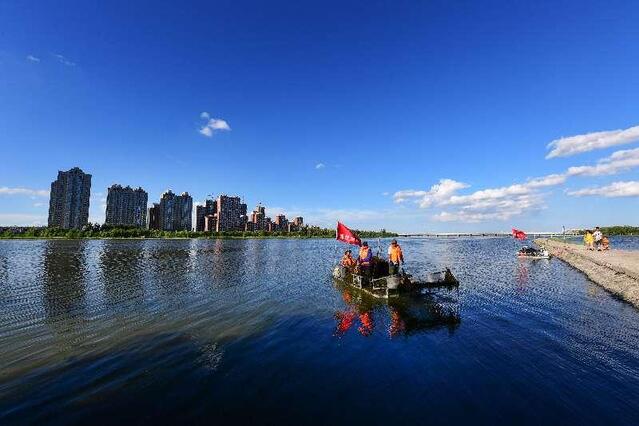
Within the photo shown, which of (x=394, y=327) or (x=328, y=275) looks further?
(x=328, y=275)

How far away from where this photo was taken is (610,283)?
27.4 metres

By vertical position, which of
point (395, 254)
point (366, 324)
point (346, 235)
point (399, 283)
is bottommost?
point (366, 324)

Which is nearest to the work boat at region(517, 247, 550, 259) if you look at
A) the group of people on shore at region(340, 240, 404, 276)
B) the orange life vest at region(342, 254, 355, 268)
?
the orange life vest at region(342, 254, 355, 268)

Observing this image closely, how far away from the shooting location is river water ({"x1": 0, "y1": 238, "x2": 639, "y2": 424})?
915cm

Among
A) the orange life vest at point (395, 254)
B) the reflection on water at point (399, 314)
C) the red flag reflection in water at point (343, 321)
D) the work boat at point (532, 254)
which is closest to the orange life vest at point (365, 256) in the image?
the orange life vest at point (395, 254)

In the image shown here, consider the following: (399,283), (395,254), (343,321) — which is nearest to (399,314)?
(343,321)

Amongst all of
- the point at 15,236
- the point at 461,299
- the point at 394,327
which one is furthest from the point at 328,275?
the point at 15,236

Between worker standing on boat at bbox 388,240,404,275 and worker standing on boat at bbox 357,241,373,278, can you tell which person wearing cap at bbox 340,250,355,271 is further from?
worker standing on boat at bbox 388,240,404,275

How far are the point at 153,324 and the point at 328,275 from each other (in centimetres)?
2196

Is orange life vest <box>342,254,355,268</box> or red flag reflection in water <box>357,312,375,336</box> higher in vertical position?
orange life vest <box>342,254,355,268</box>

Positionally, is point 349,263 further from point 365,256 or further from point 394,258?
point 394,258

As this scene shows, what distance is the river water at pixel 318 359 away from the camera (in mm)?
9148

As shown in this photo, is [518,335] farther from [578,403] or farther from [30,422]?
[30,422]

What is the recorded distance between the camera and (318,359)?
12.8 metres
